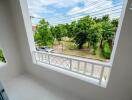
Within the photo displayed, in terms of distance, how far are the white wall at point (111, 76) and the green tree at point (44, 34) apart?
0.23 metres

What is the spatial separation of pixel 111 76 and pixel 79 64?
0.60m

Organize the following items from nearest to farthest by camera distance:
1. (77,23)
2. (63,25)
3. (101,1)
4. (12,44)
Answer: (101,1), (77,23), (63,25), (12,44)

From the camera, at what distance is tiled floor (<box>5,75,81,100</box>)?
1957mm

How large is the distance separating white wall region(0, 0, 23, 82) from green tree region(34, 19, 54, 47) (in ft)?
2.02

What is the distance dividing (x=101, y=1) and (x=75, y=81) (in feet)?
4.56

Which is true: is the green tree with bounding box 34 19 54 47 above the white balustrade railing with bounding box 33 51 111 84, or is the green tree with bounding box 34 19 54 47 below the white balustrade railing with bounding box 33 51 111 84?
above

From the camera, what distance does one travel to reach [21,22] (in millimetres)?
2176

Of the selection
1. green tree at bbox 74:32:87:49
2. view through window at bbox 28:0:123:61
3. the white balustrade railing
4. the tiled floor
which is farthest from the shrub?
the tiled floor

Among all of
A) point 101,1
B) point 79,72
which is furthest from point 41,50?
point 101,1

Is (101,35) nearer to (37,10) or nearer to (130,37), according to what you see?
(130,37)

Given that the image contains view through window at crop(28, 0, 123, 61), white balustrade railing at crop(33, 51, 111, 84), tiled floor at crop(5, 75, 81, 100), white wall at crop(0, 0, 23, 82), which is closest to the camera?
view through window at crop(28, 0, 123, 61)

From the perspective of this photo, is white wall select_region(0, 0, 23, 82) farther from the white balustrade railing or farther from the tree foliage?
the tree foliage

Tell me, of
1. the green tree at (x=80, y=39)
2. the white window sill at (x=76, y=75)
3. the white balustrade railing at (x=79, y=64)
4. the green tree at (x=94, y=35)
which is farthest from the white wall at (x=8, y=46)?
the green tree at (x=94, y=35)

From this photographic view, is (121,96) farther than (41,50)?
No
